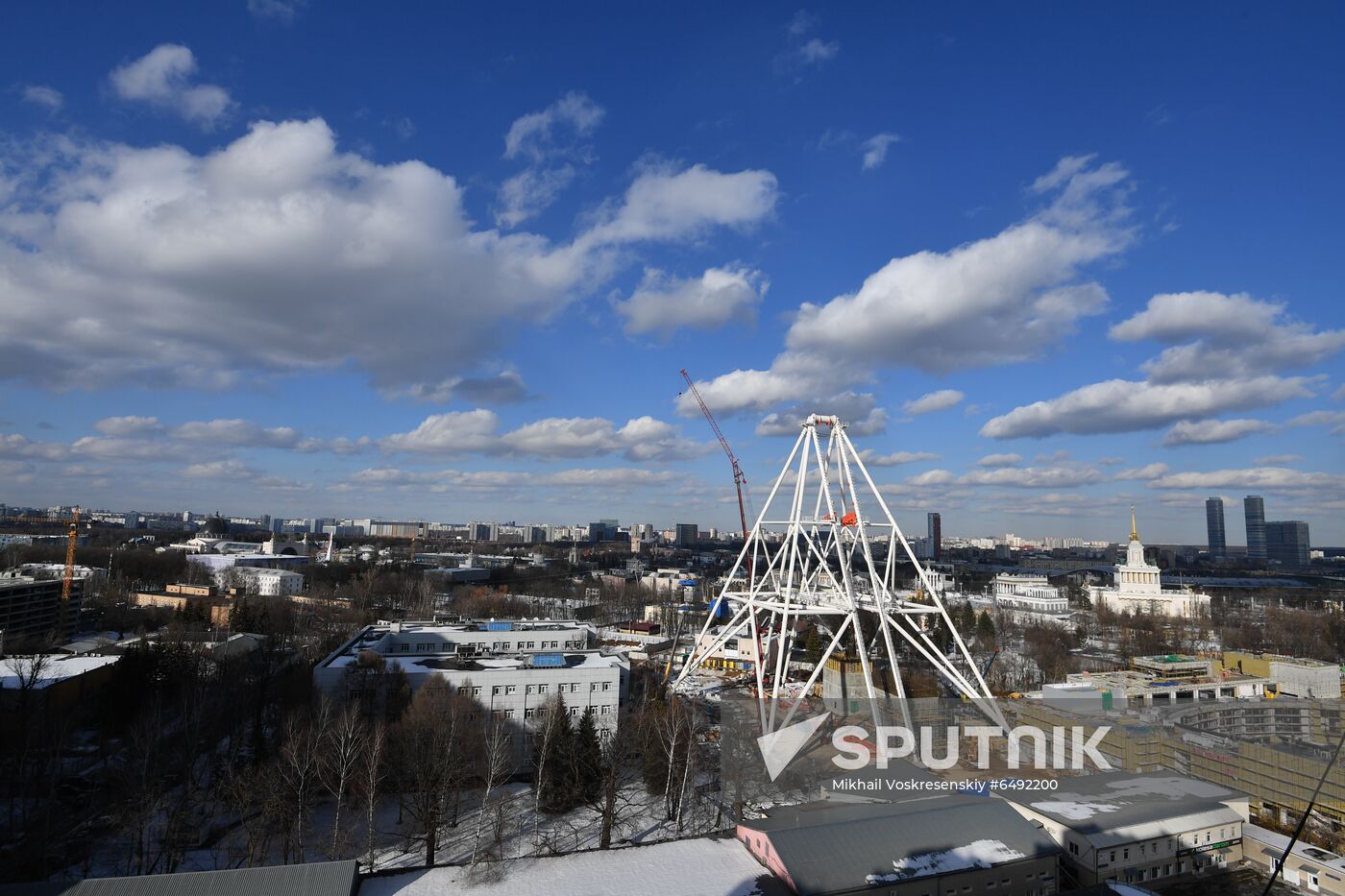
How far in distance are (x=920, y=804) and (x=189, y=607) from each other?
3265 centimetres

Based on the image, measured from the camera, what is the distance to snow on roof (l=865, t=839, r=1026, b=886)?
388 inches

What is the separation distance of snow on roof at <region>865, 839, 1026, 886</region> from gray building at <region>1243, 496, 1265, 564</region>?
366 ft

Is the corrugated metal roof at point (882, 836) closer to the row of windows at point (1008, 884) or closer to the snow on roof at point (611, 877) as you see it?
the row of windows at point (1008, 884)

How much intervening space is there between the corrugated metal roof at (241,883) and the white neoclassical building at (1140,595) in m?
52.7

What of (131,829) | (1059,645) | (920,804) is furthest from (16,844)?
(1059,645)

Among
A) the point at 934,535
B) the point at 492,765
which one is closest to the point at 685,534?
the point at 934,535

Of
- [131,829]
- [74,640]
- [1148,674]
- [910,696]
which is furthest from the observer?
[74,640]

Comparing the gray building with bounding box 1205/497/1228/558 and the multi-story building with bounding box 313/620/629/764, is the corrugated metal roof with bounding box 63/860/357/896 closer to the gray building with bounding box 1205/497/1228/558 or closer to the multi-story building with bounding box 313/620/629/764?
the multi-story building with bounding box 313/620/629/764

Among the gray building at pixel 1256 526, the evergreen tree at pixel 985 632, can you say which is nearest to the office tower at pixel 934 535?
the gray building at pixel 1256 526

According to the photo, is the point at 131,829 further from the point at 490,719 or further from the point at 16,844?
the point at 490,719

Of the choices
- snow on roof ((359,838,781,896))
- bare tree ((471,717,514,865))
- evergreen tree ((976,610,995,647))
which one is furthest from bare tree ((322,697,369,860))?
evergreen tree ((976,610,995,647))

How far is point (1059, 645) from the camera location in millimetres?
33406

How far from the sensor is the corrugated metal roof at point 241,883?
27.9ft

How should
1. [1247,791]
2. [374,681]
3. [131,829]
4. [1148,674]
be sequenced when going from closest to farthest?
1. [131,829]
2. [1247,791]
3. [374,681]
4. [1148,674]
